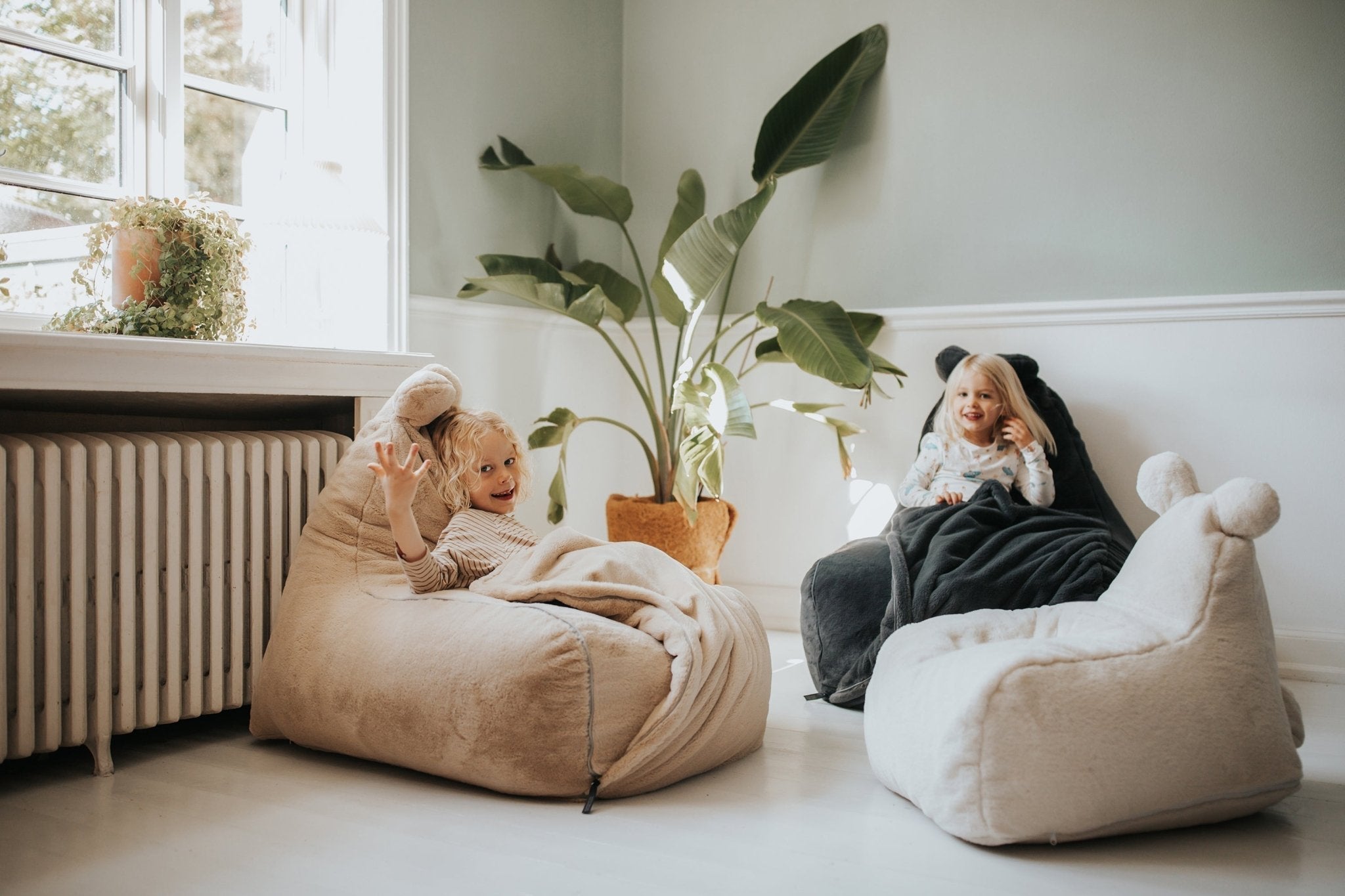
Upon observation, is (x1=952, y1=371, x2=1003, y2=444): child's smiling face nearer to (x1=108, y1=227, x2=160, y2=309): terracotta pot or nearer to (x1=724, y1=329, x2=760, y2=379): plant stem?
(x1=724, y1=329, x2=760, y2=379): plant stem

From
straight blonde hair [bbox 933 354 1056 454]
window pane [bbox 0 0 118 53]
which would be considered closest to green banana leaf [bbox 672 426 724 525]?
straight blonde hair [bbox 933 354 1056 454]

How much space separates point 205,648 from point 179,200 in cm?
91

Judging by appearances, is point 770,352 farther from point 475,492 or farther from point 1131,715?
point 1131,715

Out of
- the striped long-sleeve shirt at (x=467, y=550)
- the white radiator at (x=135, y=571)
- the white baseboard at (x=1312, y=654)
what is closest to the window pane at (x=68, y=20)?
the white radiator at (x=135, y=571)

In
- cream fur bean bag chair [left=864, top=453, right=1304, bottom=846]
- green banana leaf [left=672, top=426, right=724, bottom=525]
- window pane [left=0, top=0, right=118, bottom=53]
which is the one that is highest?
window pane [left=0, top=0, right=118, bottom=53]

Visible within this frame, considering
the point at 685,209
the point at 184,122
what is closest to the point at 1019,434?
the point at 685,209

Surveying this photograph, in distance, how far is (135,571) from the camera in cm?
193

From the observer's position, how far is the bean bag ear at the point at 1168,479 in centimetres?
177

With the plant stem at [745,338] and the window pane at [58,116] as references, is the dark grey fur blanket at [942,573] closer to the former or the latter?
the plant stem at [745,338]

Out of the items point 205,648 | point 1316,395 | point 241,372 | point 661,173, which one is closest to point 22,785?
point 205,648

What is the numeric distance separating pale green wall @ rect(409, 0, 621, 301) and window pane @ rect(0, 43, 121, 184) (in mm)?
779

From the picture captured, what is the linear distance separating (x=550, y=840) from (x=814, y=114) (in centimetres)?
231

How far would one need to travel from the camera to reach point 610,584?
1835mm

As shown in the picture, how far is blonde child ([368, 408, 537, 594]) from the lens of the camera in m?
2.01
